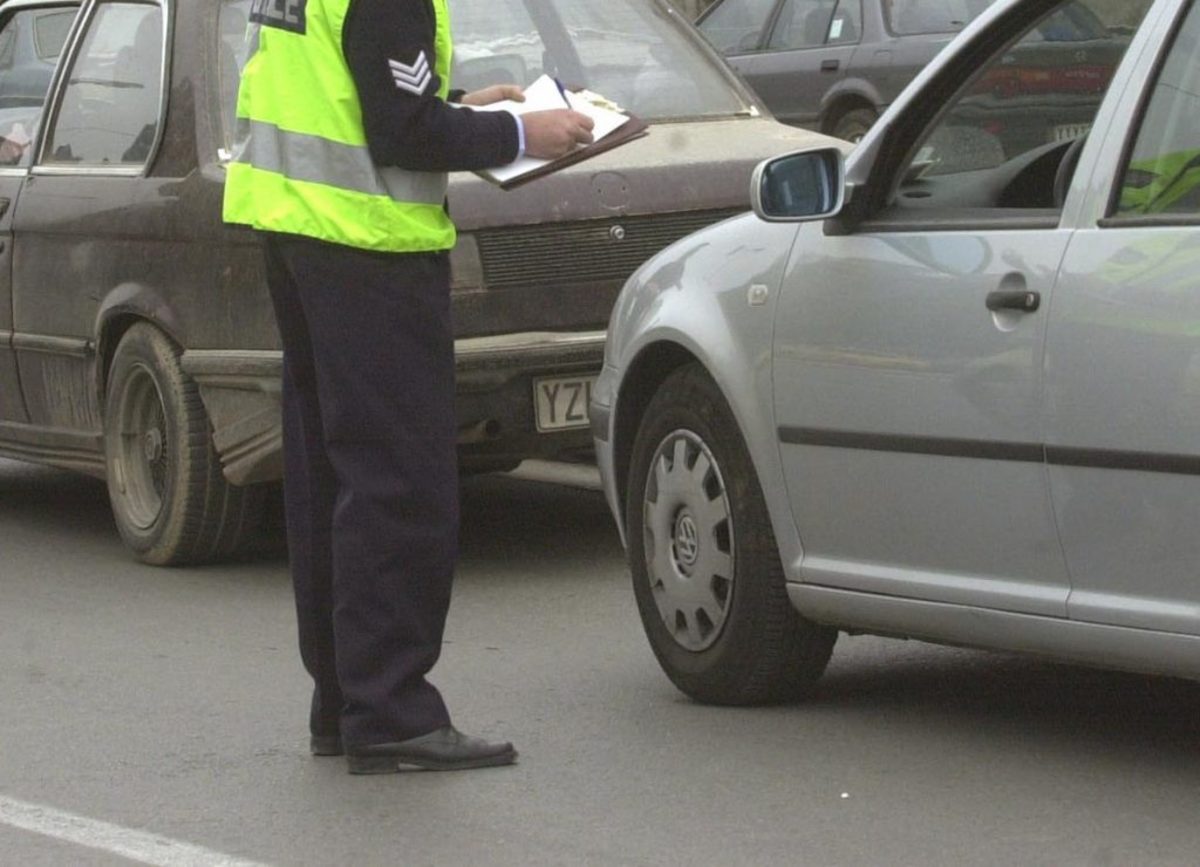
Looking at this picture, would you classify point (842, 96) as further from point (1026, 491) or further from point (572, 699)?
point (1026, 491)

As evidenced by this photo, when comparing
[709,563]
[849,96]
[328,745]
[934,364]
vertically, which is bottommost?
[849,96]

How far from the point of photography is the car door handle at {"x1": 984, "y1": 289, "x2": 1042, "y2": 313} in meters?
5.18

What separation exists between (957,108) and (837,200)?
31 centimetres

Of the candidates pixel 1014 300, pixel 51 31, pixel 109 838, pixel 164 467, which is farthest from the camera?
pixel 51 31

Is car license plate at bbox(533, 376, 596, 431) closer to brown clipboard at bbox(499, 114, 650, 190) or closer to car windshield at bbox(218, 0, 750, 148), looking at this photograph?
car windshield at bbox(218, 0, 750, 148)

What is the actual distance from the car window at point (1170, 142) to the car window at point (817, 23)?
40.9ft

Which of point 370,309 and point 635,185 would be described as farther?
point 635,185

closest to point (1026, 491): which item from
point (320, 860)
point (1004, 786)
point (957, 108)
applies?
point (1004, 786)

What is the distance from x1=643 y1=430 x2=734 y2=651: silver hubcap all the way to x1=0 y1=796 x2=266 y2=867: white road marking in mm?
1374

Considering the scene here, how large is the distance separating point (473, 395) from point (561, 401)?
267 millimetres

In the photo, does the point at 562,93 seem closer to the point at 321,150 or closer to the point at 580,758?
the point at 321,150

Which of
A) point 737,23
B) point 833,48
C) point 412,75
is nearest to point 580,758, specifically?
point 412,75

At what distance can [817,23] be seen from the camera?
1803cm

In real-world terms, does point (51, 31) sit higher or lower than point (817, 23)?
higher
